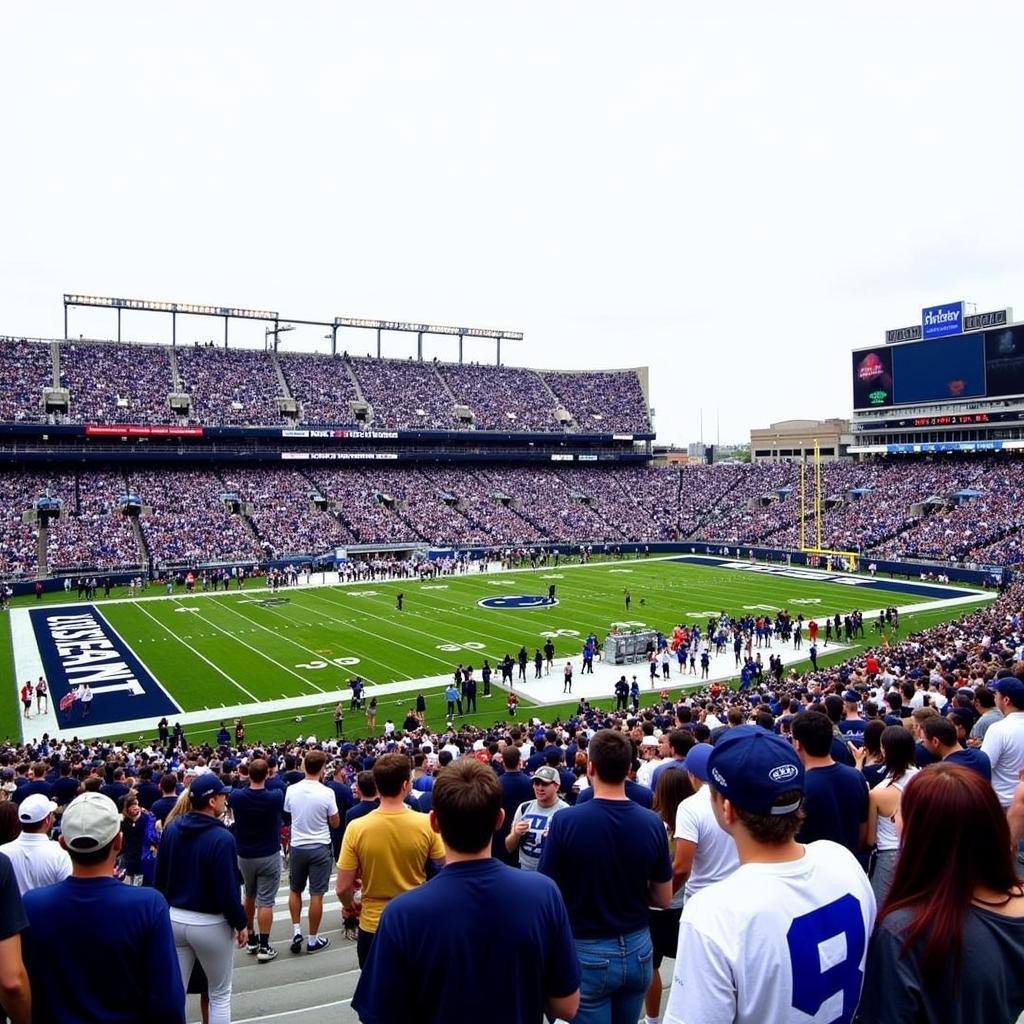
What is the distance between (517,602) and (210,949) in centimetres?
3675

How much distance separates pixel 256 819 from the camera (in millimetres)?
7055

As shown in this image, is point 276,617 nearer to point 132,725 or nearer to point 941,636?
point 132,725

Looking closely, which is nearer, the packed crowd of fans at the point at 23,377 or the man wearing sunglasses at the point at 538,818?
the man wearing sunglasses at the point at 538,818

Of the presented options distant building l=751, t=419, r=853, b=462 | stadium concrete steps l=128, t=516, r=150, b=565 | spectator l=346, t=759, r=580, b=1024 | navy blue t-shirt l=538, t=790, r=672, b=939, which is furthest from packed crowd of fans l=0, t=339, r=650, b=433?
spectator l=346, t=759, r=580, b=1024

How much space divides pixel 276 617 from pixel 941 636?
26317 millimetres

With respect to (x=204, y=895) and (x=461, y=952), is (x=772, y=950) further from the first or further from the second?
(x=204, y=895)

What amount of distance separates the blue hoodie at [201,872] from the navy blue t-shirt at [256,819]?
175 centimetres

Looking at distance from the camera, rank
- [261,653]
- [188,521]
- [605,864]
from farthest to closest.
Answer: [188,521] < [261,653] < [605,864]

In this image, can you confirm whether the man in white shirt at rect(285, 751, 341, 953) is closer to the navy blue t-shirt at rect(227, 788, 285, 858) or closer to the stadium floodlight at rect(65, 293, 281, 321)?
the navy blue t-shirt at rect(227, 788, 285, 858)

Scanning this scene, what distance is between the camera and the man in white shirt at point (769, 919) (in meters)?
2.40

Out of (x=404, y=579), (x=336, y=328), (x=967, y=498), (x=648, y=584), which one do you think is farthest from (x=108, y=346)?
(x=967, y=498)

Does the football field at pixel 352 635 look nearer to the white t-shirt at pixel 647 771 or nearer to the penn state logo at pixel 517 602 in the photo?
the penn state logo at pixel 517 602

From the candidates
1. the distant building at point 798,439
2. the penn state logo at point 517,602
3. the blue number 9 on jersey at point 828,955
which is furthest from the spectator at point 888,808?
the distant building at point 798,439

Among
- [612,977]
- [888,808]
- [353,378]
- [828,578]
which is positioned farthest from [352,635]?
[353,378]
